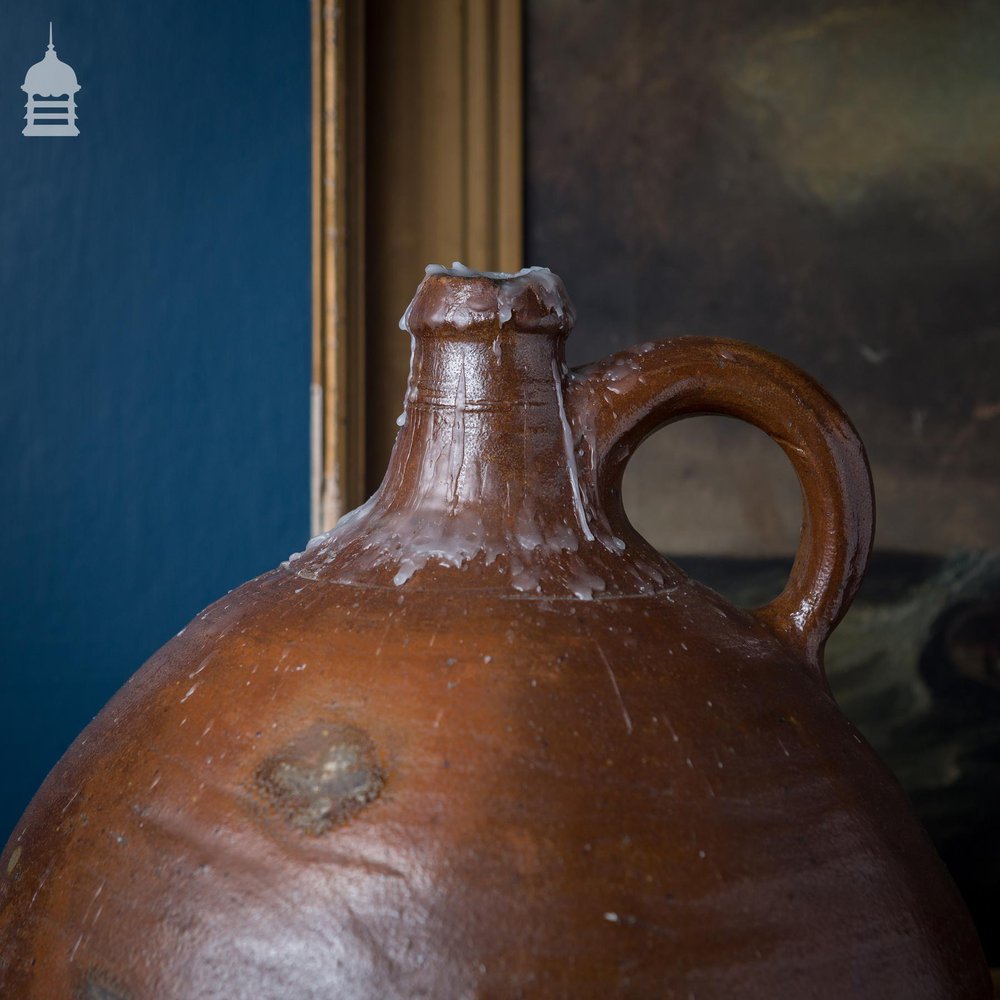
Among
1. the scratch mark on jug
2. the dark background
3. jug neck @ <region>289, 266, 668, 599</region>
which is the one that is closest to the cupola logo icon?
the dark background

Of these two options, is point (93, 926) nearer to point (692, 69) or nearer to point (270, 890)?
point (270, 890)

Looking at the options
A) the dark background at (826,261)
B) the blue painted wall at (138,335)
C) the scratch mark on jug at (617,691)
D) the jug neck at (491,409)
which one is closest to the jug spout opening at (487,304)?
the jug neck at (491,409)

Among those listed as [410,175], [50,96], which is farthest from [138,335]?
[410,175]

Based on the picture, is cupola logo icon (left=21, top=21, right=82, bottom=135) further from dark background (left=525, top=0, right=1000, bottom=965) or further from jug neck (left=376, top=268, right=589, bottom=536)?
jug neck (left=376, top=268, right=589, bottom=536)

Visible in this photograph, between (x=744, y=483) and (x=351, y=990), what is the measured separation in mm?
1424

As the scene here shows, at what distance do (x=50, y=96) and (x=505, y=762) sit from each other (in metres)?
1.33

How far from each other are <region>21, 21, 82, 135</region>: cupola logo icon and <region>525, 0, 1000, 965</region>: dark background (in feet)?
2.14

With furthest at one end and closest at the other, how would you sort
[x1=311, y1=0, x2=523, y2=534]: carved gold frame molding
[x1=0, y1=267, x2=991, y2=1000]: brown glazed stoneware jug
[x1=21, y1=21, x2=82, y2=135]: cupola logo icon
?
[x1=311, y1=0, x2=523, y2=534]: carved gold frame molding
[x1=21, y1=21, x2=82, y2=135]: cupola logo icon
[x1=0, y1=267, x2=991, y2=1000]: brown glazed stoneware jug

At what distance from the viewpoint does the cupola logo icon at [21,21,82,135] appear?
5.37 feet

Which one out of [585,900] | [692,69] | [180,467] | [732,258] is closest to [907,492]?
[732,258]

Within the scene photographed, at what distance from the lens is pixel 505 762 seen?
0.65 meters

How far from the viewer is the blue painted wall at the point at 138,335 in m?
1.65

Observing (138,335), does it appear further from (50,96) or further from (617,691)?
(617,691)

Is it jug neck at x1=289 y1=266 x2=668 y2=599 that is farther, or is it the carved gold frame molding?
the carved gold frame molding
